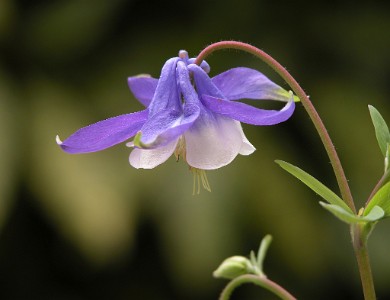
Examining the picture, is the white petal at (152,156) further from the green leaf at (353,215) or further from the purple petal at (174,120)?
the green leaf at (353,215)

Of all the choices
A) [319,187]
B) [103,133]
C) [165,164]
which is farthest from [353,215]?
[165,164]

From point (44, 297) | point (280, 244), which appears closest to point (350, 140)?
point (280, 244)

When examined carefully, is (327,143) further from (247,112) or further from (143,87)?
(143,87)

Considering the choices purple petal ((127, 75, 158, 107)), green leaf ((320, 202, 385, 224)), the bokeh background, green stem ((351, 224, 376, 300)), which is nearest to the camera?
green leaf ((320, 202, 385, 224))

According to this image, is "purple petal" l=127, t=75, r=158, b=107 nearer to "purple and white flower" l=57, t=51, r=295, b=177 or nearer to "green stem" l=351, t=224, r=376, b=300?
"purple and white flower" l=57, t=51, r=295, b=177

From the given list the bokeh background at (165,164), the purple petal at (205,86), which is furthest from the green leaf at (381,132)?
the bokeh background at (165,164)

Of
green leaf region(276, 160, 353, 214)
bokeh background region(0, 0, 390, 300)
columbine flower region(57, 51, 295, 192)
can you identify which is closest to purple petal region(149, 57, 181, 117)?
columbine flower region(57, 51, 295, 192)

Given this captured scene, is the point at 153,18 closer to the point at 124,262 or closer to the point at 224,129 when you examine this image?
the point at 124,262
